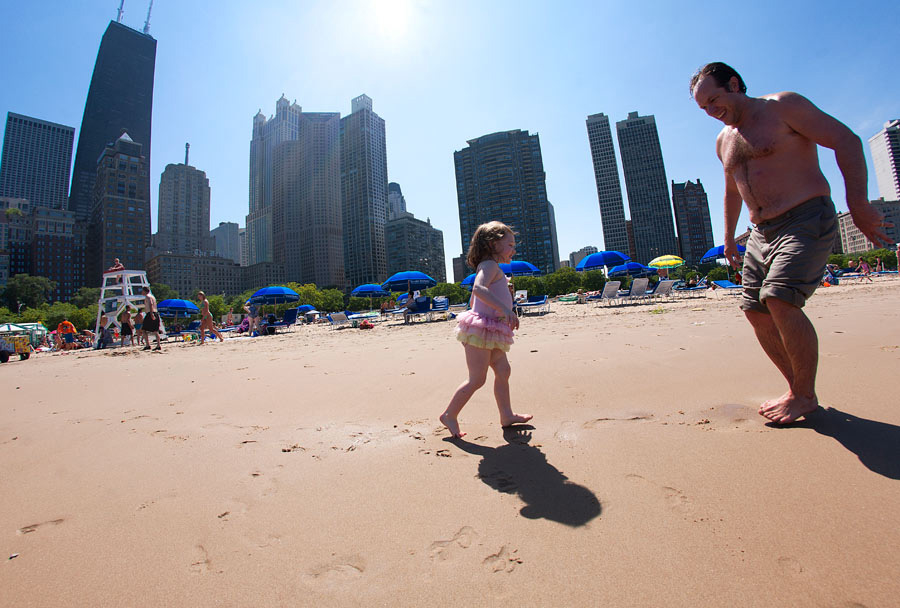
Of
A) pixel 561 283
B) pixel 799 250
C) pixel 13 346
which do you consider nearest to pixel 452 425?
pixel 799 250

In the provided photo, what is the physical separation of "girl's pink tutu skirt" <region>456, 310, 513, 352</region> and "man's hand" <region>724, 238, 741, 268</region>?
5.63 ft

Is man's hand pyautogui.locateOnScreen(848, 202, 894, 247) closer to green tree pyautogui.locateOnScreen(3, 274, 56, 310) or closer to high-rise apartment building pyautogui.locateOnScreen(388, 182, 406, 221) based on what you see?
green tree pyautogui.locateOnScreen(3, 274, 56, 310)

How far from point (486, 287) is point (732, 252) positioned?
1.85 m

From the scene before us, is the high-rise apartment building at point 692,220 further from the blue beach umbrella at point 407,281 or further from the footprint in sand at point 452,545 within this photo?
the footprint in sand at point 452,545

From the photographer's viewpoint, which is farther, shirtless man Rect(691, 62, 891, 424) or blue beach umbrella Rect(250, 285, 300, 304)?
blue beach umbrella Rect(250, 285, 300, 304)

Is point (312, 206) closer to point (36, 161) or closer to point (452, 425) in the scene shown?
point (36, 161)

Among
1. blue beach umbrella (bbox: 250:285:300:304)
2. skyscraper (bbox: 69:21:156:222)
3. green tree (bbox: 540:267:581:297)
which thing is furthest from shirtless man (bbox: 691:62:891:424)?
skyscraper (bbox: 69:21:156:222)

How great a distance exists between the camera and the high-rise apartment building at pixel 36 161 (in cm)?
14662

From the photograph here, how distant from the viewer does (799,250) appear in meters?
1.93

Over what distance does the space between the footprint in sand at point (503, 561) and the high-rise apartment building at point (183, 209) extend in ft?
589

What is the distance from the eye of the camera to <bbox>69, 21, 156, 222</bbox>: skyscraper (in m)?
139

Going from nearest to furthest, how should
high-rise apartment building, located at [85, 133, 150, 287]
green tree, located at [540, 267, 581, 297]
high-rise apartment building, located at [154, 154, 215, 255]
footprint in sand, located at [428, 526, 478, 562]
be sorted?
1. footprint in sand, located at [428, 526, 478, 562]
2. green tree, located at [540, 267, 581, 297]
3. high-rise apartment building, located at [85, 133, 150, 287]
4. high-rise apartment building, located at [154, 154, 215, 255]

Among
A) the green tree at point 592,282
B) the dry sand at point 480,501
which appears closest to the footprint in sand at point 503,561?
the dry sand at point 480,501

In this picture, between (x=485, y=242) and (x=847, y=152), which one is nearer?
(x=847, y=152)
